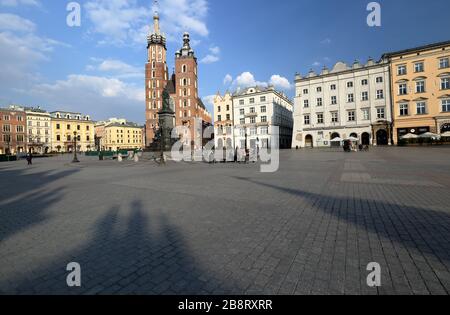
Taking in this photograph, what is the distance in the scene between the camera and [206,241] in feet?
14.6

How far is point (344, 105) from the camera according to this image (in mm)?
51750

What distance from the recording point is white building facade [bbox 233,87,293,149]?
214ft

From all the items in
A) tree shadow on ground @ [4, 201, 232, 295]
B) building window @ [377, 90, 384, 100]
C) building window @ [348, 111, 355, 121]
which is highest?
building window @ [377, 90, 384, 100]

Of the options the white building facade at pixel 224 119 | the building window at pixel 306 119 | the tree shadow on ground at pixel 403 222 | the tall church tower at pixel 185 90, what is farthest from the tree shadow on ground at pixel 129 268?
the tall church tower at pixel 185 90

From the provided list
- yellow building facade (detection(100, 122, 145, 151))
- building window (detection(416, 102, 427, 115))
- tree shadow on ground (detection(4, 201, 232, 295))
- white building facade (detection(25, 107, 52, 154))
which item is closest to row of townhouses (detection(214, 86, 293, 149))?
building window (detection(416, 102, 427, 115))

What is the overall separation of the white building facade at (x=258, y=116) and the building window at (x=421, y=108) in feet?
103

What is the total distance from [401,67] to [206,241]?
56.9 metres

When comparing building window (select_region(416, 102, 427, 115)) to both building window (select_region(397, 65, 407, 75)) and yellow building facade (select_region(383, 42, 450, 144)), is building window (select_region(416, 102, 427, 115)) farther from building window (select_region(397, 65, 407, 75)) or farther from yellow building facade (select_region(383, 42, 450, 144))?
building window (select_region(397, 65, 407, 75))

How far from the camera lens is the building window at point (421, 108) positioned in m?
43.6

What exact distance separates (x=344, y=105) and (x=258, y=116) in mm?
22568

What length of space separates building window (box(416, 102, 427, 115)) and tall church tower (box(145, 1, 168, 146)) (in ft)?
218

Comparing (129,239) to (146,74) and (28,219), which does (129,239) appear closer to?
(28,219)

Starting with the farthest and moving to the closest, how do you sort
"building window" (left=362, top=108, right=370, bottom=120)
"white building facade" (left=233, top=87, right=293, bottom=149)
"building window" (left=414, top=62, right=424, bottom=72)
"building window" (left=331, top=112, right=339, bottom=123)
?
"white building facade" (left=233, top=87, right=293, bottom=149)
"building window" (left=331, top=112, right=339, bottom=123)
"building window" (left=362, top=108, right=370, bottom=120)
"building window" (left=414, top=62, right=424, bottom=72)
